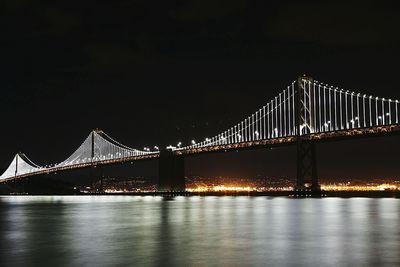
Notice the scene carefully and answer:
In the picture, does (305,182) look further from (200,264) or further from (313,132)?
(200,264)

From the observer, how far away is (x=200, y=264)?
11180mm

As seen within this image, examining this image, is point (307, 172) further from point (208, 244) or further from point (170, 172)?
point (208, 244)

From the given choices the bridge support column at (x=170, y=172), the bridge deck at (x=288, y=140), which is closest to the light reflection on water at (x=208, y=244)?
the bridge deck at (x=288, y=140)

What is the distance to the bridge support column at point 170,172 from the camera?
71312mm

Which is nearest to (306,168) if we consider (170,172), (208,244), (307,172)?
(307,172)

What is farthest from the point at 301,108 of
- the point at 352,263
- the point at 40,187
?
the point at 40,187

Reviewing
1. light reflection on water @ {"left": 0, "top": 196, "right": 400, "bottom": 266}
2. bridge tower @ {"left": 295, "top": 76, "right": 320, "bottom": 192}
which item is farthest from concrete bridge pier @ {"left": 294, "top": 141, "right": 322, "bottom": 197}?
light reflection on water @ {"left": 0, "top": 196, "right": 400, "bottom": 266}

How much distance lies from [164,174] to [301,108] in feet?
60.2

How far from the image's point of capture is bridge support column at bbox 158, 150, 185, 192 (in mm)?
71312

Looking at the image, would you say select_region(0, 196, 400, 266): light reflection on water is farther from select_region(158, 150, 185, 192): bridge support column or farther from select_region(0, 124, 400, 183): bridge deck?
select_region(158, 150, 185, 192): bridge support column

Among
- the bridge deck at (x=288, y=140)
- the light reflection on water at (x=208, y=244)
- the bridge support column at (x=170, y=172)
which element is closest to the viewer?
the light reflection on water at (x=208, y=244)

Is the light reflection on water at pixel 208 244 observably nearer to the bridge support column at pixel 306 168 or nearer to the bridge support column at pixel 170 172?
the bridge support column at pixel 306 168

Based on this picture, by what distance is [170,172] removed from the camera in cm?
7162

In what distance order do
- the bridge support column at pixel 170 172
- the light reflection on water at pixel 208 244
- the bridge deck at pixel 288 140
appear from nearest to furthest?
the light reflection on water at pixel 208 244 → the bridge deck at pixel 288 140 → the bridge support column at pixel 170 172
